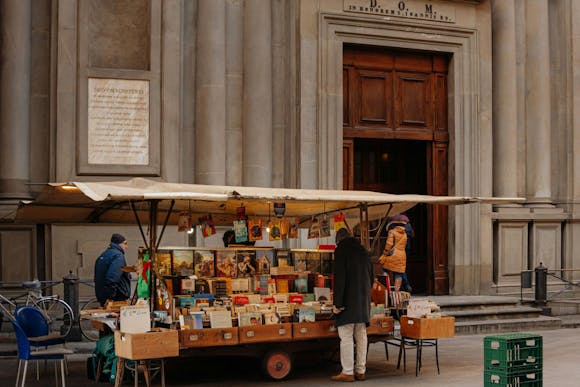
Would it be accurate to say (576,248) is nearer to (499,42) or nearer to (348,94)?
(499,42)

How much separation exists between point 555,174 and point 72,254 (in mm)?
11278

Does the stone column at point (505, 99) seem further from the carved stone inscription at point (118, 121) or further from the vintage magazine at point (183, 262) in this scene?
the vintage magazine at point (183, 262)

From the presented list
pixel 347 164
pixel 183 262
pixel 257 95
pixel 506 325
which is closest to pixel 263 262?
pixel 183 262

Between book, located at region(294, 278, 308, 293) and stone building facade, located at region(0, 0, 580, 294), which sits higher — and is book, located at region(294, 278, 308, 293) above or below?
below

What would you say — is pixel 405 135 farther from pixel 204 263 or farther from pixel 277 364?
pixel 277 364

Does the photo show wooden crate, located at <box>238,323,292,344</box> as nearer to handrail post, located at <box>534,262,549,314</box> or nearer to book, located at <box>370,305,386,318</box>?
book, located at <box>370,305,386,318</box>

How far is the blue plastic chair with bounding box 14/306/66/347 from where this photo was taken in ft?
34.3

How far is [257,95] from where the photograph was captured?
16922 mm

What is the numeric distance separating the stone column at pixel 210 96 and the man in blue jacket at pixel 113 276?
4.40 m

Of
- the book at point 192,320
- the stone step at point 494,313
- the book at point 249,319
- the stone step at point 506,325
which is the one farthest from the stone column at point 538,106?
the book at point 192,320

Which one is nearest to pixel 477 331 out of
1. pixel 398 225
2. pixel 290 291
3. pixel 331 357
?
pixel 398 225

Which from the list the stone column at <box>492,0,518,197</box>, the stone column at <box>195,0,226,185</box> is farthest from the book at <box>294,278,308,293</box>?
the stone column at <box>492,0,518,197</box>

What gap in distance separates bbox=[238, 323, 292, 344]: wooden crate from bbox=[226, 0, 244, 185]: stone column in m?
5.95

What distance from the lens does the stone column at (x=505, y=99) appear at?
19.3 meters
